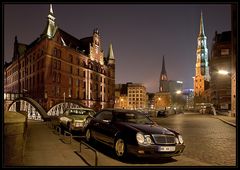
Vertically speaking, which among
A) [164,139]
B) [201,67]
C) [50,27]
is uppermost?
[50,27]

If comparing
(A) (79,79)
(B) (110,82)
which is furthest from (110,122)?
(B) (110,82)

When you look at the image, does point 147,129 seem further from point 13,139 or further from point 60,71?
point 60,71

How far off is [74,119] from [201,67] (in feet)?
533

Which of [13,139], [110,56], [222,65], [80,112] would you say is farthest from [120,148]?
[110,56]

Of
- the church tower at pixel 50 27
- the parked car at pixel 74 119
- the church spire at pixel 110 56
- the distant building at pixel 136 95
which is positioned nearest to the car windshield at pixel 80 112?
the parked car at pixel 74 119

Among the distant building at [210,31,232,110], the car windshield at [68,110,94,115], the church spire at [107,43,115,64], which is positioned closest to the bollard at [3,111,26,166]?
the car windshield at [68,110,94,115]

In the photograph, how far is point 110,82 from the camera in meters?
97.4

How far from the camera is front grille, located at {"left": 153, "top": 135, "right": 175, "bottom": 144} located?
8508mm

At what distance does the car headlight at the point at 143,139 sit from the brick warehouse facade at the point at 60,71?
45.4 meters

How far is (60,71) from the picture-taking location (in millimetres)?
65438

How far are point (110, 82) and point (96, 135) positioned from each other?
86551 millimetres

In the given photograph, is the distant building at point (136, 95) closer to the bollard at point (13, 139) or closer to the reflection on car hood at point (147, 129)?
the reflection on car hood at point (147, 129)

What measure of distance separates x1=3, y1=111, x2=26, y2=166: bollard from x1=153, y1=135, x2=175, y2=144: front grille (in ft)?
12.9
